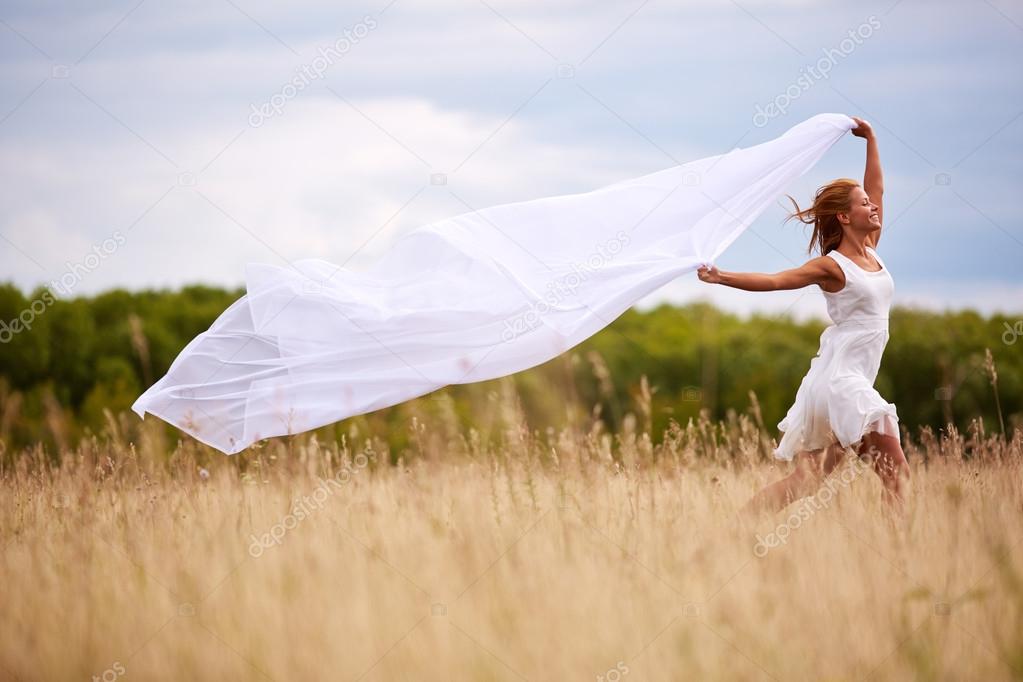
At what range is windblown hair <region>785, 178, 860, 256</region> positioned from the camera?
235 inches

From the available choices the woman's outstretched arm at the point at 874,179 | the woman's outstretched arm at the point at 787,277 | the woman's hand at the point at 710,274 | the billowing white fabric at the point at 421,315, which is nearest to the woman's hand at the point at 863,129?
the woman's outstretched arm at the point at 874,179

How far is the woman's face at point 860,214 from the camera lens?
5.93 m

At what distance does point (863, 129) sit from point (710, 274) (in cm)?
167

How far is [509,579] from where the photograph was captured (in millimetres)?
4809

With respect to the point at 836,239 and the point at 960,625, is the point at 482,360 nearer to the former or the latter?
the point at 836,239

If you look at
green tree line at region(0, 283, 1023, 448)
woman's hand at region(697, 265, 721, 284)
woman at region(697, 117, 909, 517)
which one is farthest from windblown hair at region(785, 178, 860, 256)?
green tree line at region(0, 283, 1023, 448)

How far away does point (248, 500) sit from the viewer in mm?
6098

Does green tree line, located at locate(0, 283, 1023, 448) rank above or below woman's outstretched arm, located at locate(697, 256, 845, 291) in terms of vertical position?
above

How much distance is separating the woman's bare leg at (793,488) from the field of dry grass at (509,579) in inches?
4.9

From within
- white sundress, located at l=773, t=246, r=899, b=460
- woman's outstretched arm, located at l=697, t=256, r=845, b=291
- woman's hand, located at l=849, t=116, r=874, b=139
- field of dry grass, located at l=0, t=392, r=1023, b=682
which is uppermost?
woman's hand, located at l=849, t=116, r=874, b=139

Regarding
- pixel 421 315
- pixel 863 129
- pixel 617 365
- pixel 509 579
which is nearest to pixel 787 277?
pixel 863 129

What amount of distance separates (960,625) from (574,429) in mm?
3374

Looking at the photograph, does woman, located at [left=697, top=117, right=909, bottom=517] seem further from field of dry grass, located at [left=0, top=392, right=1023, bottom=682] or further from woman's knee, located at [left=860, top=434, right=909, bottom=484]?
field of dry grass, located at [left=0, top=392, right=1023, bottom=682]

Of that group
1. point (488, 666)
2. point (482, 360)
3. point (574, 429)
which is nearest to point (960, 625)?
point (488, 666)
